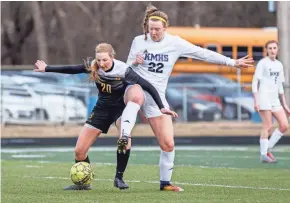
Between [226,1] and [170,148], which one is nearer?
[170,148]

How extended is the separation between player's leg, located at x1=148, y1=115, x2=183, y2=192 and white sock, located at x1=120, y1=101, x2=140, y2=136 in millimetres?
359

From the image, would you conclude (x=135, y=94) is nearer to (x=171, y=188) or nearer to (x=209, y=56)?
(x=209, y=56)

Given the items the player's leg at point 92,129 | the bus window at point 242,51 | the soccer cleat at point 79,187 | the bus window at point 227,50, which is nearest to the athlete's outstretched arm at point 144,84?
the player's leg at point 92,129

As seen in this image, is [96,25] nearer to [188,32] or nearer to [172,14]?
[172,14]

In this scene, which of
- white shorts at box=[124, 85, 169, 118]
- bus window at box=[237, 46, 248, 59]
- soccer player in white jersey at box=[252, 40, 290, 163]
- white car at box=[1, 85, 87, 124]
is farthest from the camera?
bus window at box=[237, 46, 248, 59]

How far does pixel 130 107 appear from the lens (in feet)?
36.3

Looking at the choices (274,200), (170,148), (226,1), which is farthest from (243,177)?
(226,1)


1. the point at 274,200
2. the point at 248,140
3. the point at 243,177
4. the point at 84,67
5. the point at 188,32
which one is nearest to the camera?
the point at 274,200

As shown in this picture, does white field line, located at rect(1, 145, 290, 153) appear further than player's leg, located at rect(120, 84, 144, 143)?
Yes

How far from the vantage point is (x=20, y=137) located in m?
24.1

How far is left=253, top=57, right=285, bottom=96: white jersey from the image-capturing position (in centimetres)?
1628

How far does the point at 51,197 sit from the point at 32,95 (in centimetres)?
1582

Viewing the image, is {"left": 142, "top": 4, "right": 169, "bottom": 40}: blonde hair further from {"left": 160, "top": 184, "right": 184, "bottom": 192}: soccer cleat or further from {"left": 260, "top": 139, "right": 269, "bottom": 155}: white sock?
{"left": 260, "top": 139, "right": 269, "bottom": 155}: white sock

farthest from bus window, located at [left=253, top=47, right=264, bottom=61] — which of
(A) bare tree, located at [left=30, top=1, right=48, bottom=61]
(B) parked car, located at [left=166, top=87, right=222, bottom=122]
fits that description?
(A) bare tree, located at [left=30, top=1, right=48, bottom=61]
